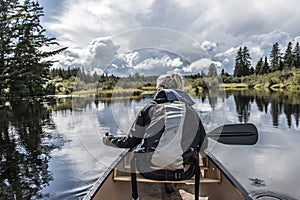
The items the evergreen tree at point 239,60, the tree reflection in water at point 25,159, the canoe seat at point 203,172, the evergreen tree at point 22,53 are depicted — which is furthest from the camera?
the evergreen tree at point 239,60

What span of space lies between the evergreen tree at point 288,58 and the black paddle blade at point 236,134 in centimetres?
5854

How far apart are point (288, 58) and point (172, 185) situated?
61588 millimetres

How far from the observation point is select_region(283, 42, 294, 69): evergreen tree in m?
57.8

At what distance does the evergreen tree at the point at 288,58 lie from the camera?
190 ft

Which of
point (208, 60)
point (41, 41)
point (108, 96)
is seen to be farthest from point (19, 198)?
point (41, 41)

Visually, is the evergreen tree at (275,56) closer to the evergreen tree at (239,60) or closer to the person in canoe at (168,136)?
the evergreen tree at (239,60)

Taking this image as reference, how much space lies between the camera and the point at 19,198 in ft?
18.2

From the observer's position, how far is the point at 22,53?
3416cm

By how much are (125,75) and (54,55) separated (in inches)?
1513

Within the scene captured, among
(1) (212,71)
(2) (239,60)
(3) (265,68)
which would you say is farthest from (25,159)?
(2) (239,60)

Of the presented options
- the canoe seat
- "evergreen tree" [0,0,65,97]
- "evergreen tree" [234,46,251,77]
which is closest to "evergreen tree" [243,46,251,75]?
"evergreen tree" [234,46,251,77]

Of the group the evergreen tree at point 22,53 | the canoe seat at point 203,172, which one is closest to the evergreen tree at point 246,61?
the evergreen tree at point 22,53

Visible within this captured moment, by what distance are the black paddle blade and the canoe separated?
1.39ft

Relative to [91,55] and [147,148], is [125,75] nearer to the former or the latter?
[91,55]
